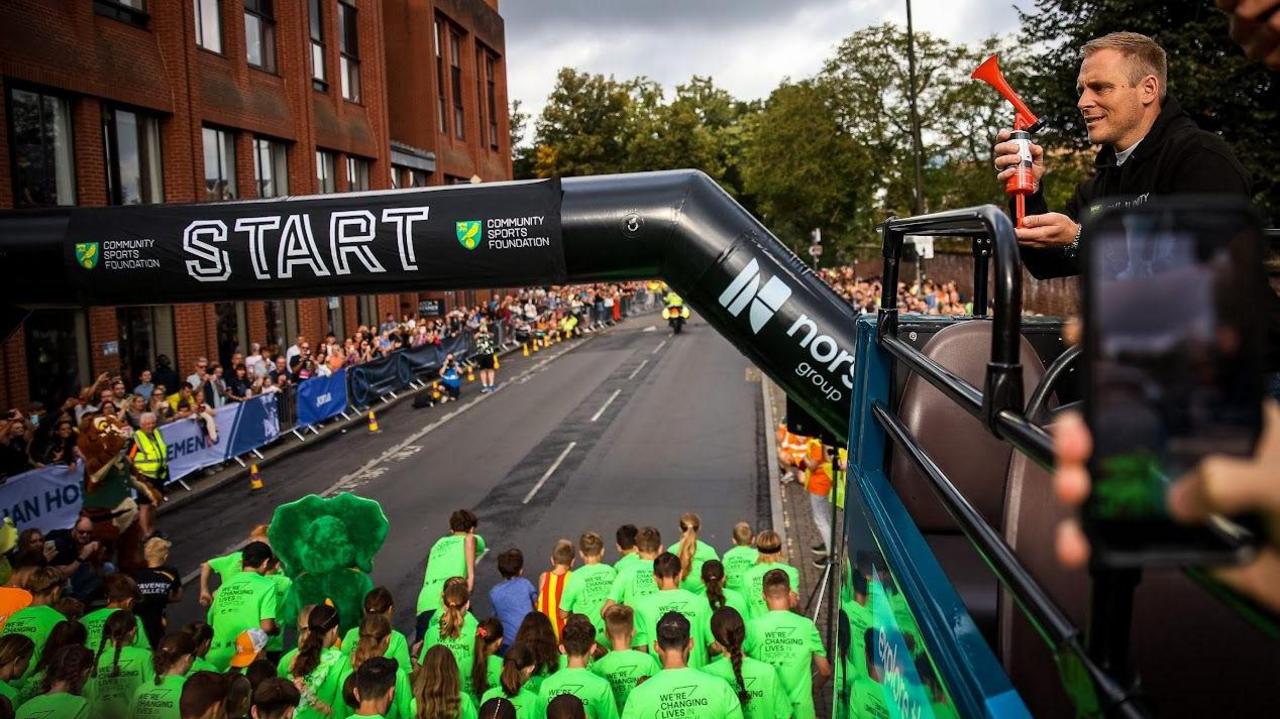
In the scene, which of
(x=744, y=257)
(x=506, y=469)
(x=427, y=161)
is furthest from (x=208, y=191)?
(x=744, y=257)

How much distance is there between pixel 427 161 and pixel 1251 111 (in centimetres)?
3047

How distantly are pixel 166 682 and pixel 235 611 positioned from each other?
156 centimetres

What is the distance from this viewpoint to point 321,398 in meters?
21.2

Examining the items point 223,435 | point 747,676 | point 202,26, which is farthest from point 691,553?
point 202,26

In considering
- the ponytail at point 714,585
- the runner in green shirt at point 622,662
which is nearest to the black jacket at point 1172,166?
the runner in green shirt at point 622,662

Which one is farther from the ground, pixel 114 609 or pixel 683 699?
pixel 683 699

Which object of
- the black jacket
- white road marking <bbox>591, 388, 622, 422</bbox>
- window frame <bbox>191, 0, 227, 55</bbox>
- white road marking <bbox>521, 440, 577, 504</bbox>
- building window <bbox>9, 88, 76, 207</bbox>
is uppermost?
window frame <bbox>191, 0, 227, 55</bbox>

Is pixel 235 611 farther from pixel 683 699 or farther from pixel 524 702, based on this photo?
pixel 683 699

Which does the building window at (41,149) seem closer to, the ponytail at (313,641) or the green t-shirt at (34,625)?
the green t-shirt at (34,625)

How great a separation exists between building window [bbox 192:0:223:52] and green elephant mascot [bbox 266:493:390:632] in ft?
61.5

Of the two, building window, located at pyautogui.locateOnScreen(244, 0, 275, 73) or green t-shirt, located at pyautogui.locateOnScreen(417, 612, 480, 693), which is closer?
green t-shirt, located at pyautogui.locateOnScreen(417, 612, 480, 693)

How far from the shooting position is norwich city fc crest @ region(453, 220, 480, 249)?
718 cm

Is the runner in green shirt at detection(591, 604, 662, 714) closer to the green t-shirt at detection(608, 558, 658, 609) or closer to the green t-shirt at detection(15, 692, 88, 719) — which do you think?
the green t-shirt at detection(608, 558, 658, 609)

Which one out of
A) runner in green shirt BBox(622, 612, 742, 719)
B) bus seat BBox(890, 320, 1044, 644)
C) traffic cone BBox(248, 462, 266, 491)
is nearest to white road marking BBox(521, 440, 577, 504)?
traffic cone BBox(248, 462, 266, 491)
